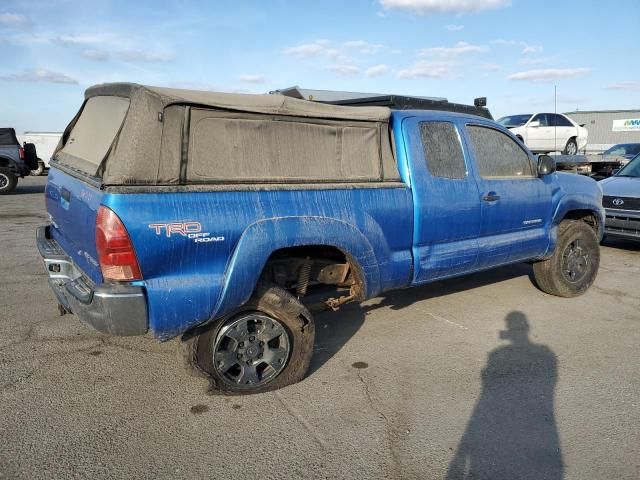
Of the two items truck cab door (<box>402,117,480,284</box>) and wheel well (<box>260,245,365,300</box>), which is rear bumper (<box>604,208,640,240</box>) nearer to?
truck cab door (<box>402,117,480,284</box>)

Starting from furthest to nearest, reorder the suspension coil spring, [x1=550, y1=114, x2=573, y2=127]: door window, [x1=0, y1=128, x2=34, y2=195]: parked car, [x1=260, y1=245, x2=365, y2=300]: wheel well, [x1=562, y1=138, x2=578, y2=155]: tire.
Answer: [x1=562, y1=138, x2=578, y2=155]: tire → [x1=550, y1=114, x2=573, y2=127]: door window → [x1=0, y1=128, x2=34, y2=195]: parked car → the suspension coil spring → [x1=260, y1=245, x2=365, y2=300]: wheel well

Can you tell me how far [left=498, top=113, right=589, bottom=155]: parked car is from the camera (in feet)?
51.4

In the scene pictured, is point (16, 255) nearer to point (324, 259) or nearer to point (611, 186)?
point (324, 259)

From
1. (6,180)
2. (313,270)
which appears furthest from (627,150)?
(6,180)

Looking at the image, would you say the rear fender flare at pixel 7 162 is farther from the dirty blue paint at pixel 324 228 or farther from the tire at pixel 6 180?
the dirty blue paint at pixel 324 228

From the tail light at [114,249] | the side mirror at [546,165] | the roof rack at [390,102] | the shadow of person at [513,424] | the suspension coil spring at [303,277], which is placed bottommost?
the shadow of person at [513,424]

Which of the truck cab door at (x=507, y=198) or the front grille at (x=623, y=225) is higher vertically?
the truck cab door at (x=507, y=198)

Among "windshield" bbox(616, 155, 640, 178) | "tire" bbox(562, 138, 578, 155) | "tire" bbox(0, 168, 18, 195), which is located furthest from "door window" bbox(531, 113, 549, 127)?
"tire" bbox(0, 168, 18, 195)

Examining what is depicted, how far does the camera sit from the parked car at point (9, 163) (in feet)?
51.1

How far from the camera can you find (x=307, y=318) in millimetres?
3432

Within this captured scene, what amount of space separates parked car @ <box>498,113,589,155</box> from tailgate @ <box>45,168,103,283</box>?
1438 cm

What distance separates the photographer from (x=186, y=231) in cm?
279

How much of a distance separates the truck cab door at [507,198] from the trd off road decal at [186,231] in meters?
2.58

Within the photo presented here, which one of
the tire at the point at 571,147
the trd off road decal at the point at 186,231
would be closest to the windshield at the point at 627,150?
the tire at the point at 571,147
